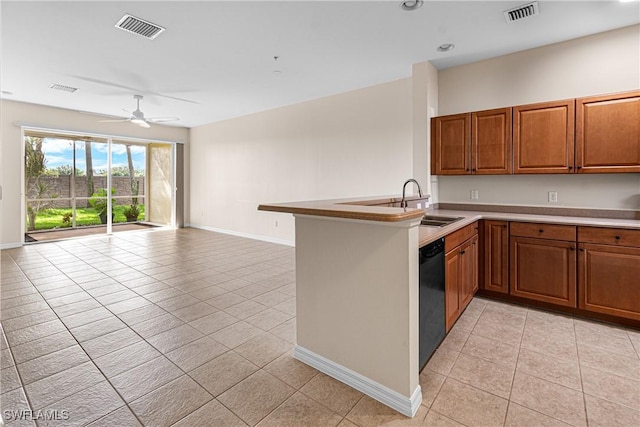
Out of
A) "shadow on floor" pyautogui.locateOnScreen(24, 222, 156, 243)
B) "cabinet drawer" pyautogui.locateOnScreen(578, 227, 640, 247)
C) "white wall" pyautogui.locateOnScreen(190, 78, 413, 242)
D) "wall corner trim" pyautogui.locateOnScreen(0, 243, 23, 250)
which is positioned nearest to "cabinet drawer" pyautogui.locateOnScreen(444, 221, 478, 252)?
"cabinet drawer" pyautogui.locateOnScreen(578, 227, 640, 247)

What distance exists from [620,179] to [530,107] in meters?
1.13

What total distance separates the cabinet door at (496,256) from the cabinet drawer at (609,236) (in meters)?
0.61

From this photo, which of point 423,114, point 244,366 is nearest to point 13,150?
point 244,366

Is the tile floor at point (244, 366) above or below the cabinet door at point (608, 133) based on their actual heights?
below

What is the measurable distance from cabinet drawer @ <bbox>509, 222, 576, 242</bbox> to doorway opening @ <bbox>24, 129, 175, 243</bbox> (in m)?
8.07

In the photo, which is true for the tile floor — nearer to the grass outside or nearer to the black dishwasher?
the black dishwasher

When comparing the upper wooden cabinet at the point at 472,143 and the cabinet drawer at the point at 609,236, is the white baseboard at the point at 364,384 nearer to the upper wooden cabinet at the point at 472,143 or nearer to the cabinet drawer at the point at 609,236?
the cabinet drawer at the point at 609,236

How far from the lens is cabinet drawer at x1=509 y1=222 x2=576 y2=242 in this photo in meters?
2.86

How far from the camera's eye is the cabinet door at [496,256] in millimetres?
3223

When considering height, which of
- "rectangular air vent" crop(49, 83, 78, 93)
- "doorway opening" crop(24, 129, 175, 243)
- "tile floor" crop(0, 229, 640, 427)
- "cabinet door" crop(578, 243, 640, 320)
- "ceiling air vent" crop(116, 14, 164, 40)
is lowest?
"tile floor" crop(0, 229, 640, 427)

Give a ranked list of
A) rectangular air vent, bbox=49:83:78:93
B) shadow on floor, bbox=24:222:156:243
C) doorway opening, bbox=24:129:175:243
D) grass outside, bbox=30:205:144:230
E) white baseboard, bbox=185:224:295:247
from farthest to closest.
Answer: grass outside, bbox=30:205:144:230
shadow on floor, bbox=24:222:156:243
doorway opening, bbox=24:129:175:243
white baseboard, bbox=185:224:295:247
rectangular air vent, bbox=49:83:78:93

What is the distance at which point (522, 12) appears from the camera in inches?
110

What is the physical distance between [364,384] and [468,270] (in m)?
1.63

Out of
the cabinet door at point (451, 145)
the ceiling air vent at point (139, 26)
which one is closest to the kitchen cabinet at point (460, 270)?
the cabinet door at point (451, 145)
